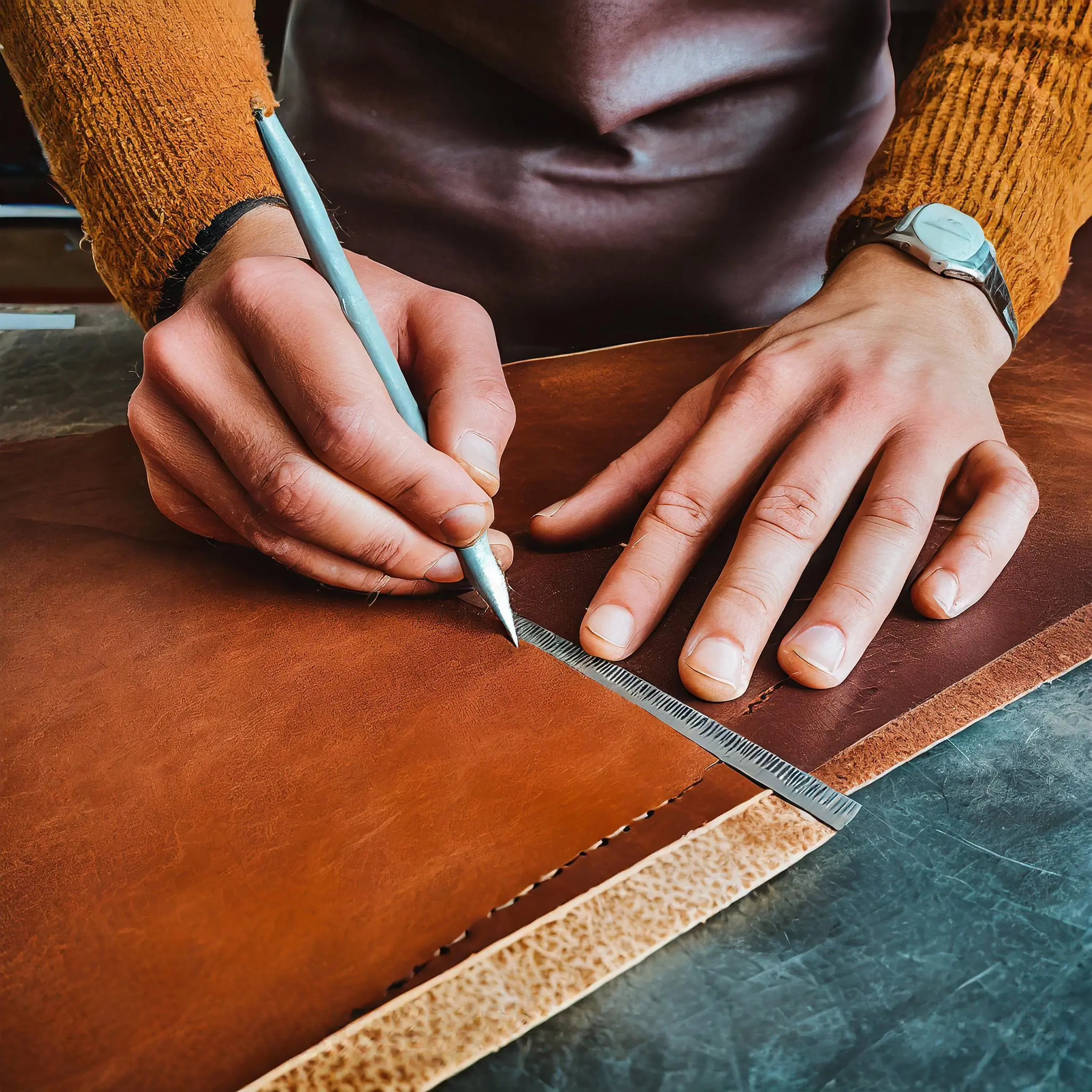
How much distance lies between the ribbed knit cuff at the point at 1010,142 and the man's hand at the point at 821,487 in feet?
0.70

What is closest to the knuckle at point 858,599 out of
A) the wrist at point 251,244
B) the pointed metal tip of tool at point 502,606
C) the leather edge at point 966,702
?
the leather edge at point 966,702

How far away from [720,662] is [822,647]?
0.10 m

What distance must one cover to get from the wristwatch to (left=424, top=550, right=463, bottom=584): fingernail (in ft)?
2.66

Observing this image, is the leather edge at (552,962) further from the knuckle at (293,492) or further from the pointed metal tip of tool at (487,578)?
the knuckle at (293,492)

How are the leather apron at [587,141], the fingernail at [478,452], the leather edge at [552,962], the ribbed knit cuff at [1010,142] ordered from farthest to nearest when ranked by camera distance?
1. the leather apron at [587,141]
2. the ribbed knit cuff at [1010,142]
3. the fingernail at [478,452]
4. the leather edge at [552,962]

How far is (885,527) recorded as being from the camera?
3.04ft

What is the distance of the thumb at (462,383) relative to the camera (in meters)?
0.92

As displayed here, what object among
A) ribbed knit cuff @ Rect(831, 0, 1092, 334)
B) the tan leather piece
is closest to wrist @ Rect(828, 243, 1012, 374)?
ribbed knit cuff @ Rect(831, 0, 1092, 334)

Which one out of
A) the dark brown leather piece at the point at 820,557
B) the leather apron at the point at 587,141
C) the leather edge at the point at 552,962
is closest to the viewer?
the leather edge at the point at 552,962

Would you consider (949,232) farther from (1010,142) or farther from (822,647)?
(822,647)

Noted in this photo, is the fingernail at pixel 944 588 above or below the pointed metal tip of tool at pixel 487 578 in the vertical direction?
above

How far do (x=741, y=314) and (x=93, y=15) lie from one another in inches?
48.8

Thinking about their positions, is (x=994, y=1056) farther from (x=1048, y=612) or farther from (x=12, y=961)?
(x=12, y=961)

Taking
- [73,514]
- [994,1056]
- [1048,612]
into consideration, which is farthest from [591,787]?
[73,514]
